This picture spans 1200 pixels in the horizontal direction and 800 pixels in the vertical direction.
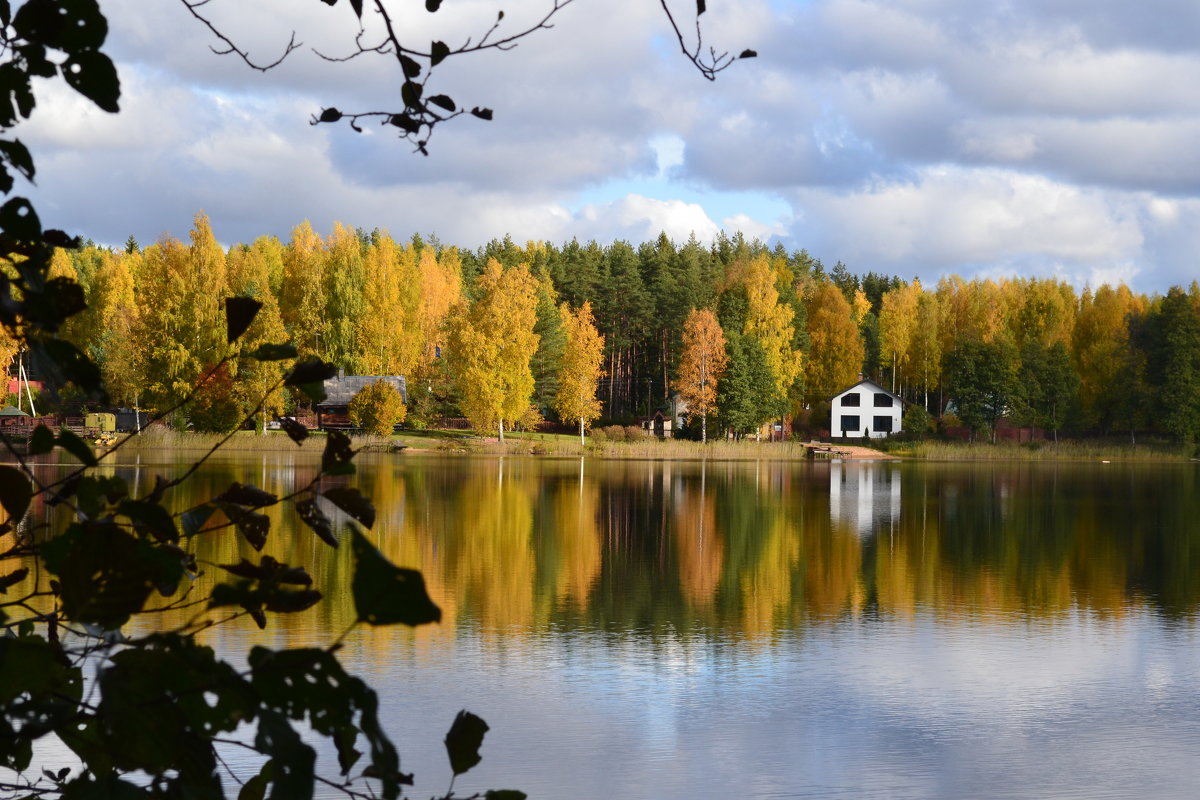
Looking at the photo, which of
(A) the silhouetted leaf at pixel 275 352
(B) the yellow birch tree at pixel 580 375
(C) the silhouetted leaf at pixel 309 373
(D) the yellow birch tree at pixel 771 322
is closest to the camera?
(A) the silhouetted leaf at pixel 275 352

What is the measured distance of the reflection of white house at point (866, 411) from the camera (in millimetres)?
78500

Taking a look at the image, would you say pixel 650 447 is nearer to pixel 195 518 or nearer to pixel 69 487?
pixel 195 518

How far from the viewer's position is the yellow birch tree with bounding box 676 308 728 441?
68.1 meters

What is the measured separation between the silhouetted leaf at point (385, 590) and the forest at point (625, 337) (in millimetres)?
51793

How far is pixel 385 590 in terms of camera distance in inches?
48.9

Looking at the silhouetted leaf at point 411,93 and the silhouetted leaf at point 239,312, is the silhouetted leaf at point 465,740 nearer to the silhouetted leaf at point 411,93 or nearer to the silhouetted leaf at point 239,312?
the silhouetted leaf at point 239,312

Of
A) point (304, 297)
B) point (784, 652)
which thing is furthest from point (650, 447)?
point (784, 652)

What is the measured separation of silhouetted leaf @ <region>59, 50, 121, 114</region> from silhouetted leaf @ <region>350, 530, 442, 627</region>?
67 cm

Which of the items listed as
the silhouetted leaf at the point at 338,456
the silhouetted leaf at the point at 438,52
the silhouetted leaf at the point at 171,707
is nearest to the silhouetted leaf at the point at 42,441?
the silhouetted leaf at the point at 171,707

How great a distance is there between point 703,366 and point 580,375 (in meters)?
6.44

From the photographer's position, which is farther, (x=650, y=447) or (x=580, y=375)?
(x=580, y=375)

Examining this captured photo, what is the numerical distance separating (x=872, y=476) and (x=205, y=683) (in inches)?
1833

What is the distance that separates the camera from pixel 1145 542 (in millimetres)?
22719

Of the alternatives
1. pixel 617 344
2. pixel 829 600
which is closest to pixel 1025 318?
pixel 617 344
